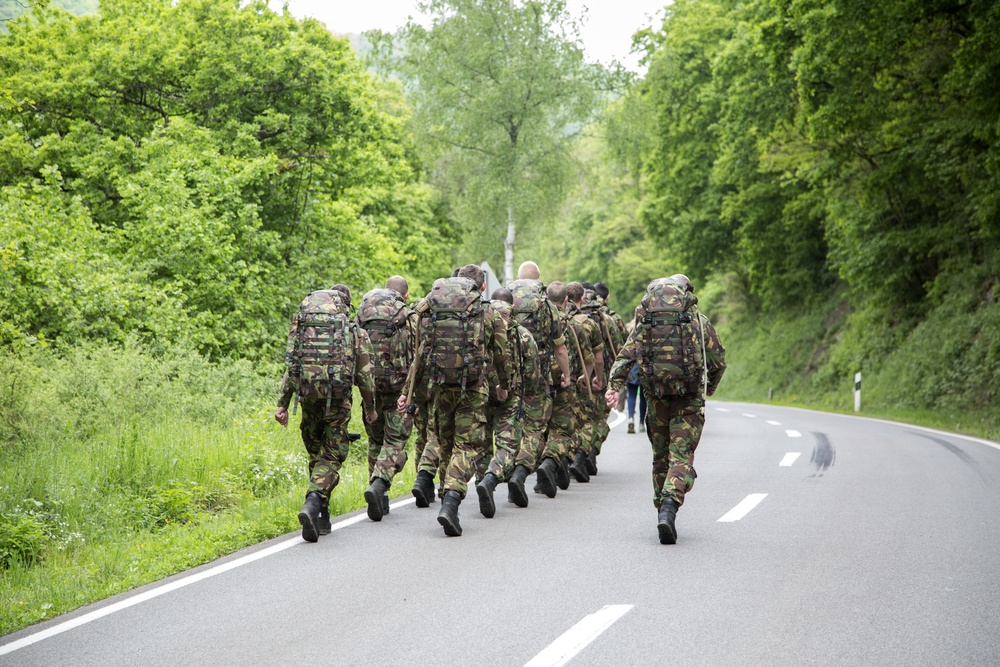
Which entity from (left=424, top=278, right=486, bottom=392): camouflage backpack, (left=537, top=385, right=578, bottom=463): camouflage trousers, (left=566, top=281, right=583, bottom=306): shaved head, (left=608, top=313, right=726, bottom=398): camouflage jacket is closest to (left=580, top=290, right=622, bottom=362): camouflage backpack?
(left=566, top=281, right=583, bottom=306): shaved head

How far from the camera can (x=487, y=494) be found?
8758 millimetres

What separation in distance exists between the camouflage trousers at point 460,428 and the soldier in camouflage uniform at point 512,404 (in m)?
0.44

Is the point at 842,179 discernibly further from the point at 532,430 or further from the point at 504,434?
the point at 504,434

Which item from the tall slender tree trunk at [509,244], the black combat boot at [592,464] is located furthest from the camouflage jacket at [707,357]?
the tall slender tree trunk at [509,244]

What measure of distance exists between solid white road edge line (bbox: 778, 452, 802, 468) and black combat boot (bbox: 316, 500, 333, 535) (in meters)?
6.48

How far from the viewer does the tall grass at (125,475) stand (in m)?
7.37

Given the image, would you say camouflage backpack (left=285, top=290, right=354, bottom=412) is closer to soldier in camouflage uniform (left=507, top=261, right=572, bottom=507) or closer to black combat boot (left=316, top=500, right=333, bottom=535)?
black combat boot (left=316, top=500, right=333, bottom=535)

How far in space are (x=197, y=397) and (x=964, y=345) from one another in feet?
59.6

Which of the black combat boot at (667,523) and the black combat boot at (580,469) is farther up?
the black combat boot at (667,523)

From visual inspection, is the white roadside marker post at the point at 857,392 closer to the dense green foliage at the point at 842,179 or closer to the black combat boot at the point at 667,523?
the dense green foliage at the point at 842,179

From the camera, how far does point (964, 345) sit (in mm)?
25016

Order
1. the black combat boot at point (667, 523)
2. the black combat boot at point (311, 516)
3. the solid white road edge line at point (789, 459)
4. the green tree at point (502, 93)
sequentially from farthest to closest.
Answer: the green tree at point (502, 93) < the solid white road edge line at point (789, 459) < the black combat boot at point (311, 516) < the black combat boot at point (667, 523)

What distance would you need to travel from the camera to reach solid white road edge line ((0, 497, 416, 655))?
5414 mm

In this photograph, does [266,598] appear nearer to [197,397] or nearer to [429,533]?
[429,533]
